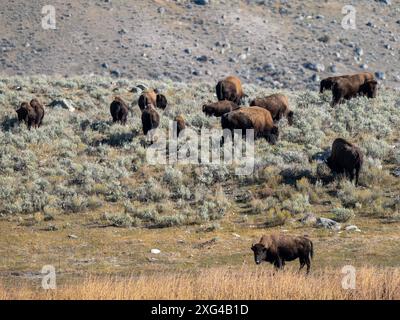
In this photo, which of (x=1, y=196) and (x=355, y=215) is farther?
(x=1, y=196)

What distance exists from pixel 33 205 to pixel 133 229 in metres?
3.77

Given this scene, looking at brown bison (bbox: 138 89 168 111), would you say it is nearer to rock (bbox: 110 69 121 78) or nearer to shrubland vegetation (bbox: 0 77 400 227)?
shrubland vegetation (bbox: 0 77 400 227)

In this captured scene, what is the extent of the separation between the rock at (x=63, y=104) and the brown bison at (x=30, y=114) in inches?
129

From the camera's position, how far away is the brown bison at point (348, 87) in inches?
1355

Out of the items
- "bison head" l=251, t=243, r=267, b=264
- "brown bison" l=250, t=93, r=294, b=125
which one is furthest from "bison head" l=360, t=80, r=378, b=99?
"bison head" l=251, t=243, r=267, b=264

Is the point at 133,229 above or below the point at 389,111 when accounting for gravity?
below

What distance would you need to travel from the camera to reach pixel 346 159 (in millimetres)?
24359

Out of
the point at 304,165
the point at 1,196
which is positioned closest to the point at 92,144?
the point at 1,196

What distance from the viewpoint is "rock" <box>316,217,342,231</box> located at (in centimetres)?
2142

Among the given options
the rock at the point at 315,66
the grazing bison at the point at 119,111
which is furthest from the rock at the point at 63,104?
the rock at the point at 315,66

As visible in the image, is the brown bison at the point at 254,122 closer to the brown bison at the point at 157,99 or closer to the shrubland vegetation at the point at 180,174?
the shrubland vegetation at the point at 180,174

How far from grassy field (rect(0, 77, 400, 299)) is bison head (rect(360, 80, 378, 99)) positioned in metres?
0.47

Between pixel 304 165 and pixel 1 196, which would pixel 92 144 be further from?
pixel 304 165

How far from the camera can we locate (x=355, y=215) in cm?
2273
